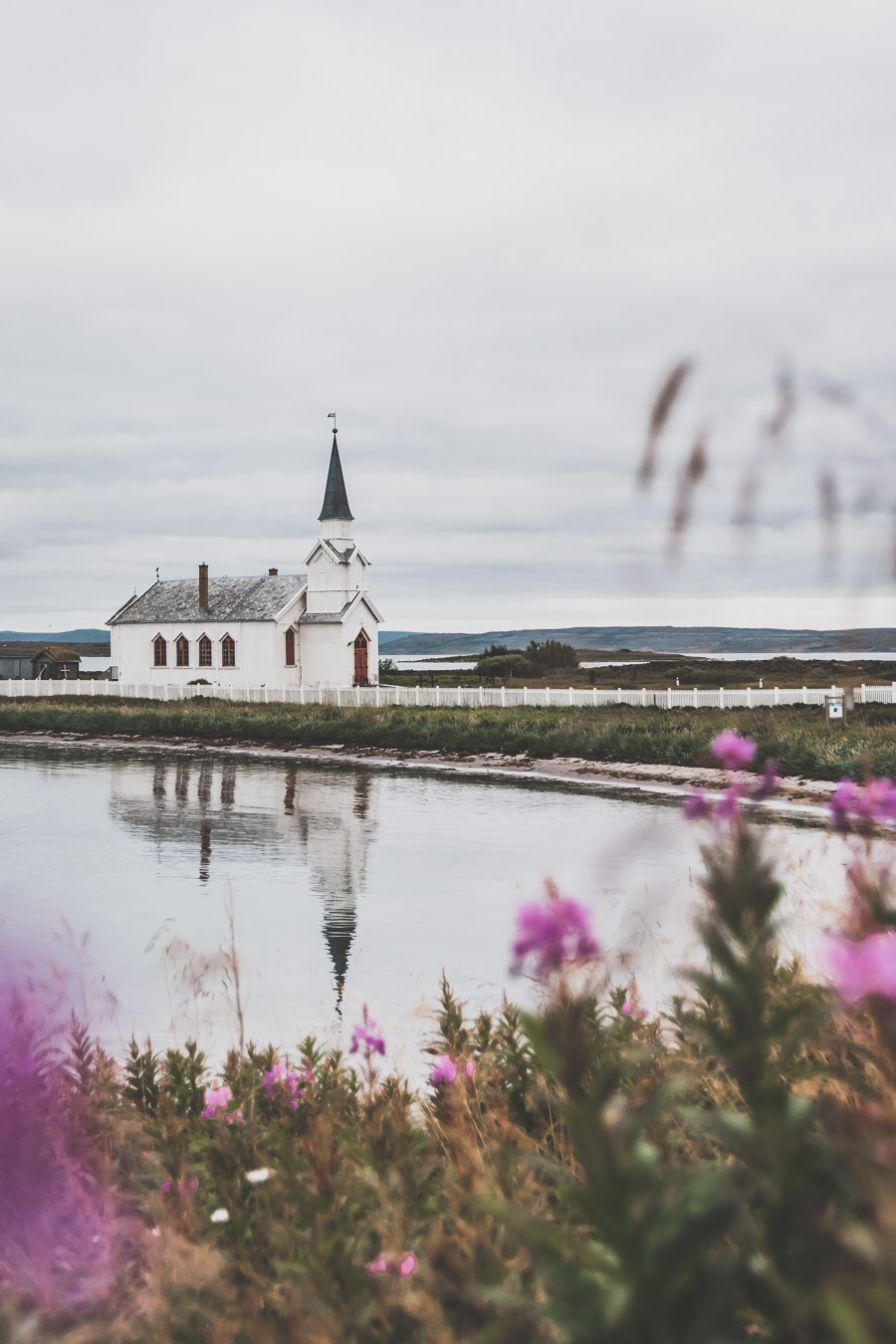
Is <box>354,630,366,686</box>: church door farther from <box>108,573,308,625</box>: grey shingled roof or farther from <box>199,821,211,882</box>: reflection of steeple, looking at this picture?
<box>199,821,211,882</box>: reflection of steeple

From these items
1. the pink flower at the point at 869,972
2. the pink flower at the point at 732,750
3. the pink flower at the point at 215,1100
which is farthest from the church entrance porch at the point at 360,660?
the pink flower at the point at 869,972

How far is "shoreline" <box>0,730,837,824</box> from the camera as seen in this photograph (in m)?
19.8

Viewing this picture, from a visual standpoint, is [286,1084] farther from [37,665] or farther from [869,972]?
[37,665]

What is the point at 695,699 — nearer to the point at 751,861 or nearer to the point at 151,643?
the point at 151,643

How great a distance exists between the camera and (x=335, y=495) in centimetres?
4900

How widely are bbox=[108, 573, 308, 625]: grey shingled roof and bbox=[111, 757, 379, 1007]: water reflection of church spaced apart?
2007 centimetres

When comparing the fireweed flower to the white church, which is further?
the white church

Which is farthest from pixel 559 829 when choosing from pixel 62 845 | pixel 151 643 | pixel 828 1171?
pixel 151 643

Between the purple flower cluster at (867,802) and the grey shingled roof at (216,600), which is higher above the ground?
the grey shingled roof at (216,600)

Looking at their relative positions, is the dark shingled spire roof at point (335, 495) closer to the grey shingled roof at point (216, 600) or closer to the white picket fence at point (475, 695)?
the grey shingled roof at point (216, 600)

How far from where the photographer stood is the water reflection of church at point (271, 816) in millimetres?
13039

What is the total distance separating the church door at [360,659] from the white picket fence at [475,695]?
572 cm

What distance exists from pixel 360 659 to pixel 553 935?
47223 millimetres

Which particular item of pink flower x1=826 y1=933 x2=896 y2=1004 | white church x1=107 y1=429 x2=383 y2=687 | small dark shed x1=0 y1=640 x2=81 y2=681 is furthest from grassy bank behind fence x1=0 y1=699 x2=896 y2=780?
small dark shed x1=0 y1=640 x2=81 y2=681
